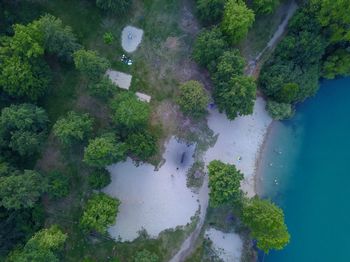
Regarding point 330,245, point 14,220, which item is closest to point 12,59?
point 14,220

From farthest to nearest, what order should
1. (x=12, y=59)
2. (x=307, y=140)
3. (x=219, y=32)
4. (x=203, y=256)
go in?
(x=307, y=140), (x=203, y=256), (x=219, y=32), (x=12, y=59)

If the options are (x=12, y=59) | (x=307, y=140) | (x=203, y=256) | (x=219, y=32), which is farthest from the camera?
(x=307, y=140)

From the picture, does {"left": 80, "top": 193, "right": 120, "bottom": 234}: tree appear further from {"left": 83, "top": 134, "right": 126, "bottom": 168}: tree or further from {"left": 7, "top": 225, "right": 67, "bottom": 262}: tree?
{"left": 83, "top": 134, "right": 126, "bottom": 168}: tree

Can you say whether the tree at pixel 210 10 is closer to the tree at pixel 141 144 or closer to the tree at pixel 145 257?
the tree at pixel 141 144

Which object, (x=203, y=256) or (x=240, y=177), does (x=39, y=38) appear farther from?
(x=203, y=256)

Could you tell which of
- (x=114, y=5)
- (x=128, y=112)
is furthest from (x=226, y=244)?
(x=114, y=5)

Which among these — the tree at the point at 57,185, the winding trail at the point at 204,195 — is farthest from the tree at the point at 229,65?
the tree at the point at 57,185

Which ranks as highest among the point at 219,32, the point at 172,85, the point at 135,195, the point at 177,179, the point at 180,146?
the point at 219,32

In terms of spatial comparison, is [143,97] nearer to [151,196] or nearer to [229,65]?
[229,65]
